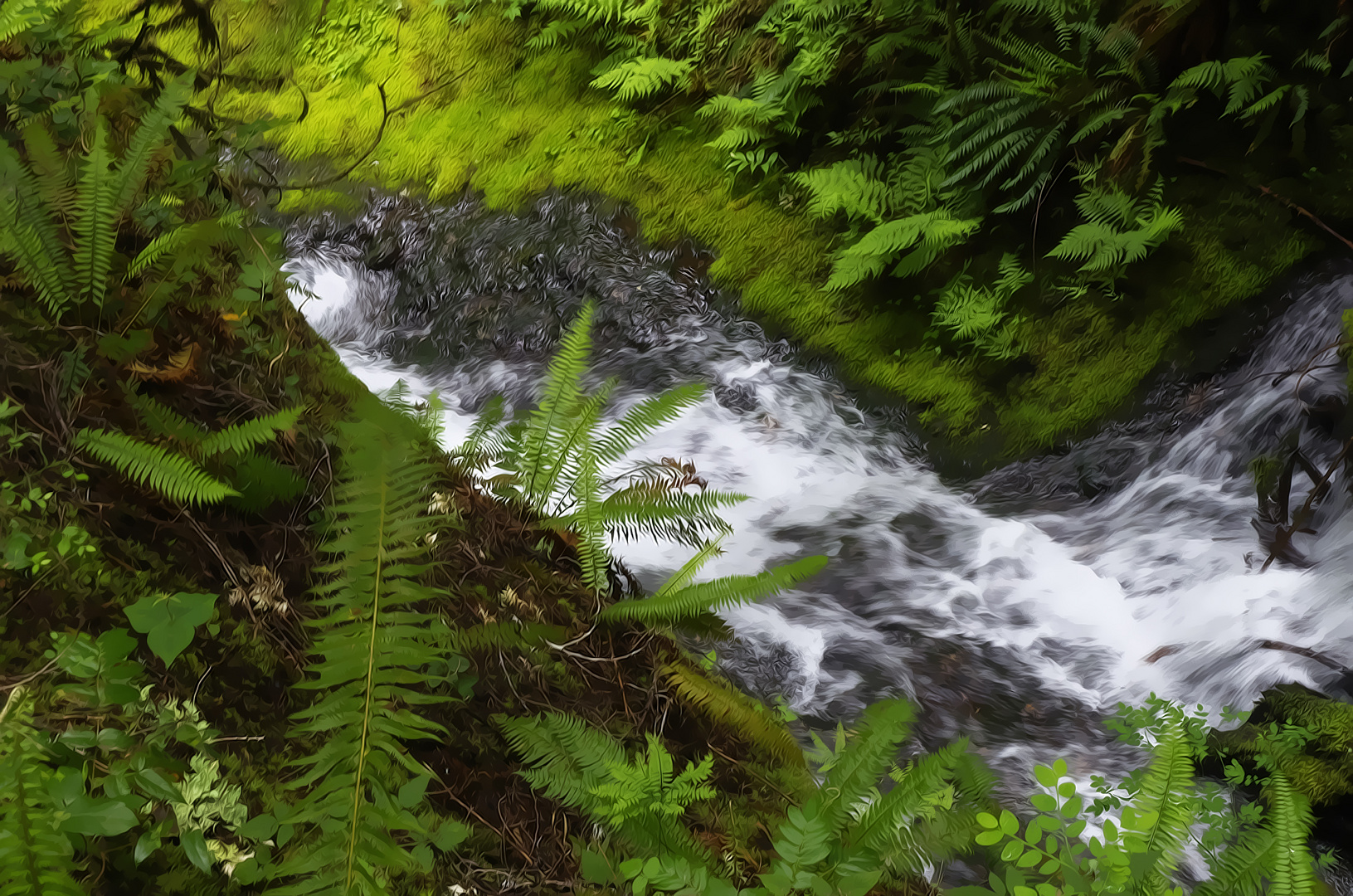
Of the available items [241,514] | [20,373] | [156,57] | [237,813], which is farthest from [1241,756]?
[156,57]

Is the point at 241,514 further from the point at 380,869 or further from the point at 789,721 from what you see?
the point at 789,721

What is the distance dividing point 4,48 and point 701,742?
304cm

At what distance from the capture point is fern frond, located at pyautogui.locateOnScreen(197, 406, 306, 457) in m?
1.83

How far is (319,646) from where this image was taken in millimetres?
1268

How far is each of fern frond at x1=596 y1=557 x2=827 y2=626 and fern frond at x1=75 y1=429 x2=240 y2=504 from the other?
124 centimetres

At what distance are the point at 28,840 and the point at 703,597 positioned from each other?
1730 millimetres

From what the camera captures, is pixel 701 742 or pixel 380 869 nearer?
pixel 380 869

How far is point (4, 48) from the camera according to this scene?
2248 mm

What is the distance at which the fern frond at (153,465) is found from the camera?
1.66 m

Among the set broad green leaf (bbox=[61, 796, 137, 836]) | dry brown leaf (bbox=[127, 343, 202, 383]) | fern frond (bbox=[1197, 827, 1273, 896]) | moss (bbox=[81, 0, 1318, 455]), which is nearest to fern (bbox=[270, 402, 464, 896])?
broad green leaf (bbox=[61, 796, 137, 836])

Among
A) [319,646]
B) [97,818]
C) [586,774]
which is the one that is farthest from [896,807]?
[97,818]

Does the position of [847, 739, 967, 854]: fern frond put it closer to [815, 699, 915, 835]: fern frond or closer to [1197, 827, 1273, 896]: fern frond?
[815, 699, 915, 835]: fern frond

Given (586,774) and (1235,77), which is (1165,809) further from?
(1235,77)

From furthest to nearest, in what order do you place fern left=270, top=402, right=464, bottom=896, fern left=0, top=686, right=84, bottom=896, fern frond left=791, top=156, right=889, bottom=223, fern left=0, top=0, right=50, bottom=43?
fern frond left=791, top=156, right=889, bottom=223 < fern left=0, top=0, right=50, bottom=43 < fern left=270, top=402, right=464, bottom=896 < fern left=0, top=686, right=84, bottom=896
